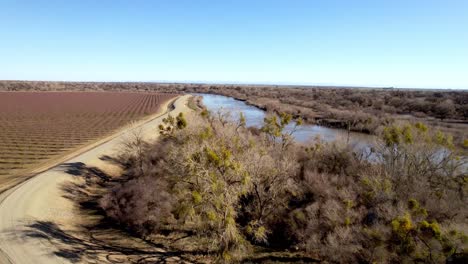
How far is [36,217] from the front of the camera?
64.8ft

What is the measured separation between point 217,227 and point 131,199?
944 cm

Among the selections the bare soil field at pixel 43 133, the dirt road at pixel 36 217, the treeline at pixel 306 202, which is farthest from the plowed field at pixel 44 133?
the treeline at pixel 306 202

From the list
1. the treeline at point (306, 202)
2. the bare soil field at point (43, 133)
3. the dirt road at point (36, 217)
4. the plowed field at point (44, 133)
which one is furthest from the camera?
the plowed field at point (44, 133)

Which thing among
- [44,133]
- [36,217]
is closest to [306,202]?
[36,217]

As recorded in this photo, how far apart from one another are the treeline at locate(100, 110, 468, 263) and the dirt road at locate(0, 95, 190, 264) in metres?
3.42

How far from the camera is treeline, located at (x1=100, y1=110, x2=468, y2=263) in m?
14.1

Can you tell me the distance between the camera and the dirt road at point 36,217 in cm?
1558

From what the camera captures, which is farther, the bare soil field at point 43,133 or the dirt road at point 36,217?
the bare soil field at point 43,133

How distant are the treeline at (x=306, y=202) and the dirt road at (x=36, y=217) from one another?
3.42m

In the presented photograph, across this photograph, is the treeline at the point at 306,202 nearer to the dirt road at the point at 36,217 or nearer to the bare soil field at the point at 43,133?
the dirt road at the point at 36,217

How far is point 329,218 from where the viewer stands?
58.6 feet

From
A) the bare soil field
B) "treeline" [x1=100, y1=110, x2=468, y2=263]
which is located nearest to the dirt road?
"treeline" [x1=100, y1=110, x2=468, y2=263]

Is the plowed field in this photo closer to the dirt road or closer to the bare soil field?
the bare soil field

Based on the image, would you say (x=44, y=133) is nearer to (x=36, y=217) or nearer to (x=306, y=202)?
(x=36, y=217)
